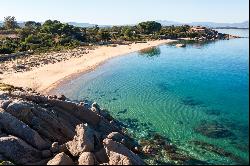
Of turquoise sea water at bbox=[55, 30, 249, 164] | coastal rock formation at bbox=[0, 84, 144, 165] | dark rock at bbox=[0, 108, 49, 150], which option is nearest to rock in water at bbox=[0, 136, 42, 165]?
coastal rock formation at bbox=[0, 84, 144, 165]

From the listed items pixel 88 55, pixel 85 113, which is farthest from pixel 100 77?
pixel 85 113

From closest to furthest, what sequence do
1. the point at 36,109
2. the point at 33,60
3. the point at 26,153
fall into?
1. the point at 26,153
2. the point at 36,109
3. the point at 33,60

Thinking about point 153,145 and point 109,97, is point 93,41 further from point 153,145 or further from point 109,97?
point 153,145

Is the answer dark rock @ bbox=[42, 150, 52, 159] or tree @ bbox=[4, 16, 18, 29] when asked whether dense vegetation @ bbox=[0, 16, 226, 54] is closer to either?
tree @ bbox=[4, 16, 18, 29]

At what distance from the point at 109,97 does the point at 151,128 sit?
629 inches

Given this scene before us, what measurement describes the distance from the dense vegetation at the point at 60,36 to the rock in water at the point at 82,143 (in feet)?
234

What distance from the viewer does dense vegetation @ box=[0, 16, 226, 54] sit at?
4158 inches

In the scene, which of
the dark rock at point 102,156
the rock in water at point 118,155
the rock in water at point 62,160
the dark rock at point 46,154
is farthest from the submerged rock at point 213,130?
the dark rock at point 46,154

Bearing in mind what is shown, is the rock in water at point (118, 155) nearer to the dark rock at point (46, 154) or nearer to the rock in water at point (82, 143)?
the rock in water at point (82, 143)

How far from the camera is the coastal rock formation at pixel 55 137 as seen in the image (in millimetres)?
25703

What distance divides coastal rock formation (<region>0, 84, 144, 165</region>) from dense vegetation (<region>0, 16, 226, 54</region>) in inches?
2533

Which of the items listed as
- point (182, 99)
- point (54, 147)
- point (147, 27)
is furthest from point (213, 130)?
point (147, 27)

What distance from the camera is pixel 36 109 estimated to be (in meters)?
32.0

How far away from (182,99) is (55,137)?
25984 mm
